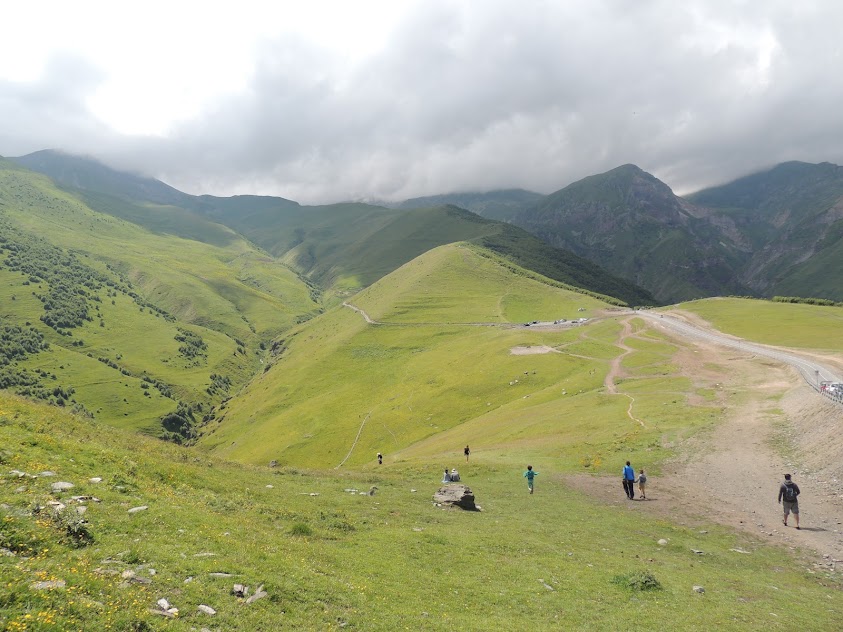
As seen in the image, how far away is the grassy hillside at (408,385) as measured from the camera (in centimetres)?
9681

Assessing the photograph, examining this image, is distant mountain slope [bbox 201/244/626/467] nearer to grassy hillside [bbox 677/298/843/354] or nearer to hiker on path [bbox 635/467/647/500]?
grassy hillside [bbox 677/298/843/354]

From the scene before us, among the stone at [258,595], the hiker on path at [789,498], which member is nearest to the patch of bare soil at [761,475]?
the hiker on path at [789,498]

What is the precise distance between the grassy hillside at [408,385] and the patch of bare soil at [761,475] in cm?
802

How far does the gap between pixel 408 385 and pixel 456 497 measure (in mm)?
97160

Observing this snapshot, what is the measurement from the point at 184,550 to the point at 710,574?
2378cm

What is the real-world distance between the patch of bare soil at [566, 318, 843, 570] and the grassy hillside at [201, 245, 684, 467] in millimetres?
8021

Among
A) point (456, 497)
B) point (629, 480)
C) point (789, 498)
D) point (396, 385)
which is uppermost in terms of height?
point (789, 498)

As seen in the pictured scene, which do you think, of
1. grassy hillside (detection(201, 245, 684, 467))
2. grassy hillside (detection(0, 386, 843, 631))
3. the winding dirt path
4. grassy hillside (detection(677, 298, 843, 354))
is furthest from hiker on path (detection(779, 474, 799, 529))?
grassy hillside (detection(677, 298, 843, 354))

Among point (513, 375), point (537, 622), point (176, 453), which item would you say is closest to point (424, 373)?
point (513, 375)

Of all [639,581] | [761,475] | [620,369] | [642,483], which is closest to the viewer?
[639,581]

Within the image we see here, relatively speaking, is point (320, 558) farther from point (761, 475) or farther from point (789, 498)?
point (761, 475)

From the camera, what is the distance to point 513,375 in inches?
4141

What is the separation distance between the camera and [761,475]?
36.0 metres

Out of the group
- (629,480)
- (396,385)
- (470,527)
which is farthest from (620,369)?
(470,527)
